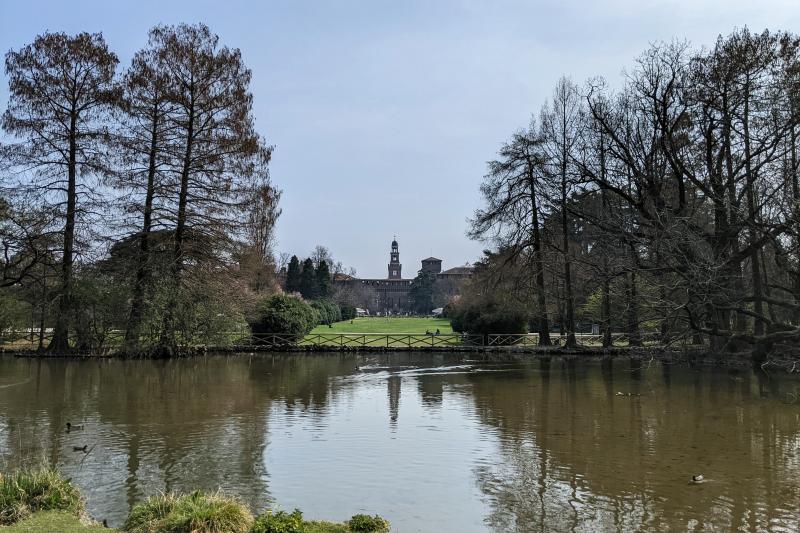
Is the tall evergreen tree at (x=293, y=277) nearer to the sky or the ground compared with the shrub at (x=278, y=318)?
nearer to the sky

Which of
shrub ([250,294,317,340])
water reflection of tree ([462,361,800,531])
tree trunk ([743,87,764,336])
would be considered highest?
tree trunk ([743,87,764,336])

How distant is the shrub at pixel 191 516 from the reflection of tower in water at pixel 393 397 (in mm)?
7100

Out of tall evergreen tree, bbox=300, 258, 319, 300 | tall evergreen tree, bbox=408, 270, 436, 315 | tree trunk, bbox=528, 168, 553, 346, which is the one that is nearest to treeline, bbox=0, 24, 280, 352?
tree trunk, bbox=528, 168, 553, 346

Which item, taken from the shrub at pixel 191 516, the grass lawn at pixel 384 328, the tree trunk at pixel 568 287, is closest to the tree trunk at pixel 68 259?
the grass lawn at pixel 384 328

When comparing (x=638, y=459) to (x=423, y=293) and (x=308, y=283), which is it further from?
(x=423, y=293)

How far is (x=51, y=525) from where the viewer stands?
614 cm

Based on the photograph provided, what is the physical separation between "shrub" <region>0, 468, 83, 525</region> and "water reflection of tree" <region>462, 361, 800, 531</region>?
469 centimetres

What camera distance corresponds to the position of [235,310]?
98.9 feet

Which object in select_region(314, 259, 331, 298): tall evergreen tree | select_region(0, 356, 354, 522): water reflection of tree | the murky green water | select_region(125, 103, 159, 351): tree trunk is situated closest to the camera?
the murky green water

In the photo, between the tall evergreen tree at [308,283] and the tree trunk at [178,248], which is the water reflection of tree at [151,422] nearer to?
the tree trunk at [178,248]

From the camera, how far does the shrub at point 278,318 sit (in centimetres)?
3416

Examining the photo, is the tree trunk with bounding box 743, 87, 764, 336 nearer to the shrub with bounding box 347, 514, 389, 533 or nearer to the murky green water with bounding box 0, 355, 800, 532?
the murky green water with bounding box 0, 355, 800, 532

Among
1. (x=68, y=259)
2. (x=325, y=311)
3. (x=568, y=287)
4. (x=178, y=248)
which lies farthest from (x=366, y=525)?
(x=325, y=311)

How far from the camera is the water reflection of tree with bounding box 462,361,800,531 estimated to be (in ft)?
24.5
